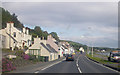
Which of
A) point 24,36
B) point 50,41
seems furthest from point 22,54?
point 50,41

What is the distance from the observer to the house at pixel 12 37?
60894 mm

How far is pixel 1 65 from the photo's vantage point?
21.7 m

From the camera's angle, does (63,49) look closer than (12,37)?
No

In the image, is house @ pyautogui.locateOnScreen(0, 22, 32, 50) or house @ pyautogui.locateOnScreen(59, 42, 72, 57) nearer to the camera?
house @ pyautogui.locateOnScreen(0, 22, 32, 50)

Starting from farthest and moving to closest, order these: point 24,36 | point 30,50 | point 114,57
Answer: point 24,36
point 30,50
point 114,57

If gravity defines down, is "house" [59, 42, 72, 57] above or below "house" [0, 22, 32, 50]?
below

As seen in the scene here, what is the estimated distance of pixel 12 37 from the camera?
65.0 m

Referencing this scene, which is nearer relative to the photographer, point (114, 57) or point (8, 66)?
point (8, 66)

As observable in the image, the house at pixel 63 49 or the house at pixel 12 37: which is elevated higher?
the house at pixel 12 37

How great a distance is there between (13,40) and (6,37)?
2.64 m

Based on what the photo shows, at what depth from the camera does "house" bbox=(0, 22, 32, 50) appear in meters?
60.9

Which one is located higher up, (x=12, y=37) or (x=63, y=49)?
(x=12, y=37)

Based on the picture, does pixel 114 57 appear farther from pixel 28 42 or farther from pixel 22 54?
pixel 28 42

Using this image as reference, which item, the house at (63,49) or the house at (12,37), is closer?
the house at (12,37)
